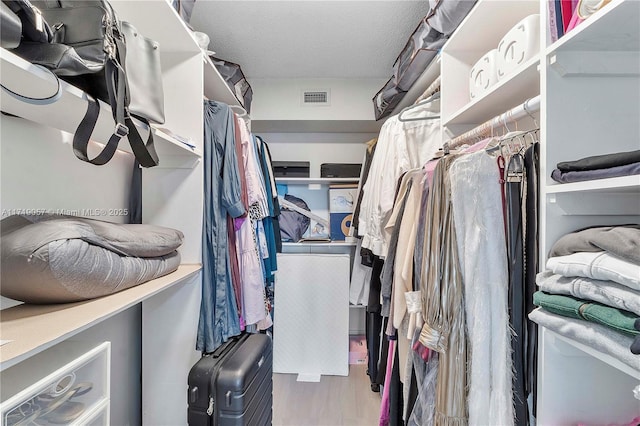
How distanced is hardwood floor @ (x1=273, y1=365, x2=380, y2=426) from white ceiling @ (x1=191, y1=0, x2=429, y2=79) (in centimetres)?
219

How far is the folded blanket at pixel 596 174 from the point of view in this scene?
511 millimetres

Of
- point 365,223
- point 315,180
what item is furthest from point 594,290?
point 315,180

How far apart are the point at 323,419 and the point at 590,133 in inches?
69.5

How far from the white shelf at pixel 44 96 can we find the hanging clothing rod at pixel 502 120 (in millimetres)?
1054

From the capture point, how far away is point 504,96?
1015 mm

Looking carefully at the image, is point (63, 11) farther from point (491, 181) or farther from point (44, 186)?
point (491, 181)

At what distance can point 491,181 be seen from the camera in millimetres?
826

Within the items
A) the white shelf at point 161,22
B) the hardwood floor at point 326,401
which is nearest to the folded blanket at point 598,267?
the white shelf at point 161,22

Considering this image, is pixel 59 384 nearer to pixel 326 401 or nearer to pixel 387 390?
pixel 387 390

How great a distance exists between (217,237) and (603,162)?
1.19m

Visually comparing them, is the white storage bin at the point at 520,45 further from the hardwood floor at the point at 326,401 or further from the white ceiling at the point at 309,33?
the hardwood floor at the point at 326,401

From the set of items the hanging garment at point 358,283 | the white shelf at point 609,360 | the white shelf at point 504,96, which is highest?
the white shelf at point 504,96

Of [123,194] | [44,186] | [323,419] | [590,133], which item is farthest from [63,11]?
[323,419]

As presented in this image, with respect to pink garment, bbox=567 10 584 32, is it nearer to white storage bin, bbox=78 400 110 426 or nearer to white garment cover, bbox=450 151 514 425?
white garment cover, bbox=450 151 514 425
